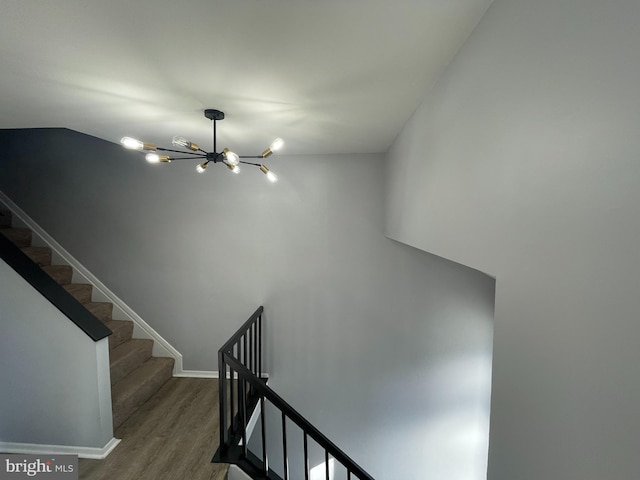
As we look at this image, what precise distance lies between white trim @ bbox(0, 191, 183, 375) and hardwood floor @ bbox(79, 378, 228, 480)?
510mm

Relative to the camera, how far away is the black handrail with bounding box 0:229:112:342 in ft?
6.99

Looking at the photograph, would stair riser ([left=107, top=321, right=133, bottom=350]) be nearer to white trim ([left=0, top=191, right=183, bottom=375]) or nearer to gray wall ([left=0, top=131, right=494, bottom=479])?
white trim ([left=0, top=191, right=183, bottom=375])

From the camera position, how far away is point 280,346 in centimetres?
348

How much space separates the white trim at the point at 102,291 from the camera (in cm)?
337

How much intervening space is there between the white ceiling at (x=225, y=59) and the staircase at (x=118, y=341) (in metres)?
1.71

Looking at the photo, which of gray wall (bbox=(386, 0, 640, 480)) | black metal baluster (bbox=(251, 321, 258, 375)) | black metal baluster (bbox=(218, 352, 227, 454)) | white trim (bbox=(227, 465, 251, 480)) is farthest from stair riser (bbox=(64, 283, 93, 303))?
gray wall (bbox=(386, 0, 640, 480))

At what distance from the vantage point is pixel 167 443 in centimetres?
237

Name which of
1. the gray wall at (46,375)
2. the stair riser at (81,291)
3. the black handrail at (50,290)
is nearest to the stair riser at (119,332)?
the stair riser at (81,291)

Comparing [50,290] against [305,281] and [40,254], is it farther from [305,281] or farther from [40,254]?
[305,281]

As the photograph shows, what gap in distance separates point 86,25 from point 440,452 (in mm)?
4785

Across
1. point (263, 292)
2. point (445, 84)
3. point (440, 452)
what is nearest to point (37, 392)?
point (263, 292)

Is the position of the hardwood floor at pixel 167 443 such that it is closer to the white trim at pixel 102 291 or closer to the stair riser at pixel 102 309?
the white trim at pixel 102 291

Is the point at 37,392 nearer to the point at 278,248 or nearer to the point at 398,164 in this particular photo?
the point at 278,248

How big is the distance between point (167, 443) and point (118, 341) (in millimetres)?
1460
